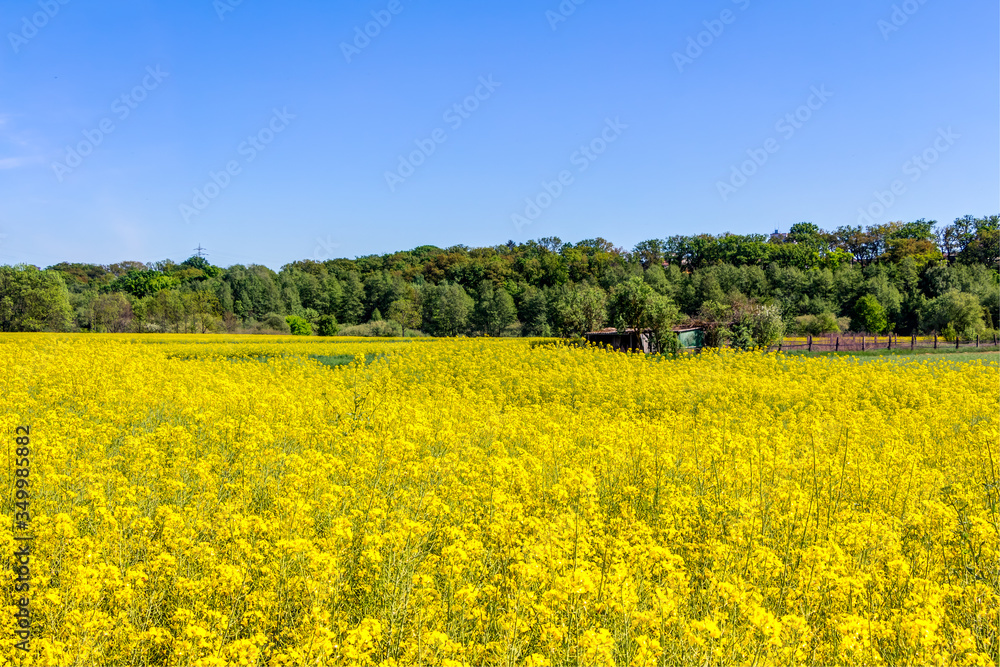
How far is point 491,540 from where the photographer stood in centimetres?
485

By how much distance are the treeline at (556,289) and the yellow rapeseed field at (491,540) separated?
101 ft

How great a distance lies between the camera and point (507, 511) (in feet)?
15.7

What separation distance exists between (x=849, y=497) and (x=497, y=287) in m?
85.7

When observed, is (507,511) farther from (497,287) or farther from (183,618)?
(497,287)

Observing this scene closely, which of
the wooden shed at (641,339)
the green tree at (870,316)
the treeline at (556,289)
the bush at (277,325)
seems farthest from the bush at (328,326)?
the green tree at (870,316)

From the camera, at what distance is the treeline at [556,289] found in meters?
55.9

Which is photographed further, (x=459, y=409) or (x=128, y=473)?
(x=459, y=409)

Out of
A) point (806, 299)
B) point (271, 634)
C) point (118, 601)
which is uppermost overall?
point (806, 299)

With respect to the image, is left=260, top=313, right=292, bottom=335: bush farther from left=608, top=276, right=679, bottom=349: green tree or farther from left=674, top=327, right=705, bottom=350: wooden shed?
left=674, top=327, right=705, bottom=350: wooden shed

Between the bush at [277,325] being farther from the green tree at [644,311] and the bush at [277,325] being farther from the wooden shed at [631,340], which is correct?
the green tree at [644,311]

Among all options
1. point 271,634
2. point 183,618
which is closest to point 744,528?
point 271,634

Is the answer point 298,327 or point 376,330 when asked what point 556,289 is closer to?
point 376,330

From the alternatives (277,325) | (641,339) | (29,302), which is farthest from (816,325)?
(29,302)

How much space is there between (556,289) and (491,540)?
80.5 metres
